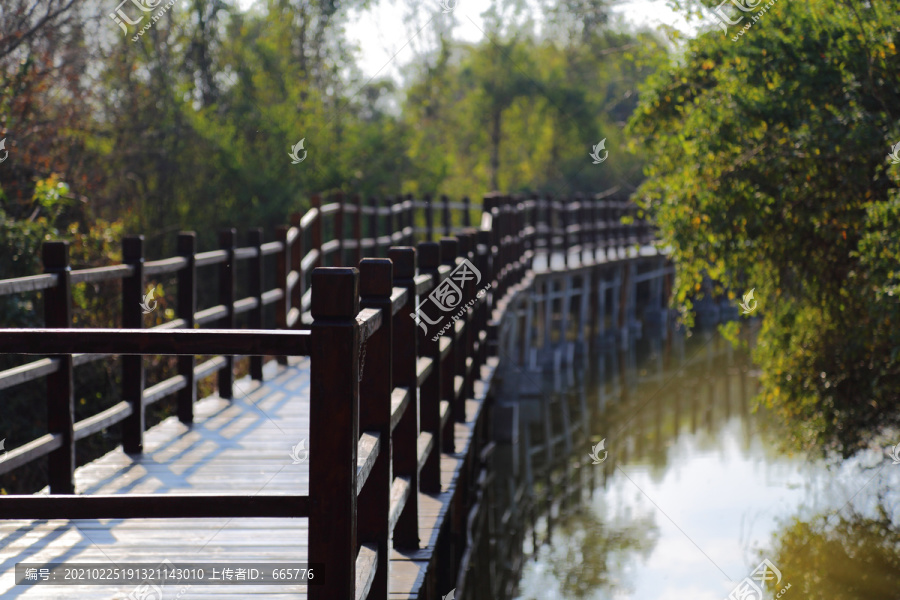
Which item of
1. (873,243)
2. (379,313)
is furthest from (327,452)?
(873,243)

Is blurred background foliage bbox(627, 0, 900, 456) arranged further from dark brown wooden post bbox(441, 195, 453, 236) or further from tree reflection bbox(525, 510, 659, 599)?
dark brown wooden post bbox(441, 195, 453, 236)

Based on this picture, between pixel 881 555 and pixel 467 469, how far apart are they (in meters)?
3.01

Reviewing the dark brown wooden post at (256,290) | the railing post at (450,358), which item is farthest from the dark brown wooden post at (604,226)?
the railing post at (450,358)

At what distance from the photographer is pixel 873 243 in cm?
614

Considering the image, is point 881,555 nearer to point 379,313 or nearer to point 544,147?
point 379,313

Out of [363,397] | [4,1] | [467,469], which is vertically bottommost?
[467,469]

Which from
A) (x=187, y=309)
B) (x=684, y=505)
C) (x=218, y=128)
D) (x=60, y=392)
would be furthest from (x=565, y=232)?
(x=60, y=392)

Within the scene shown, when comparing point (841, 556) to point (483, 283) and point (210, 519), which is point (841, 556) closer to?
point (483, 283)

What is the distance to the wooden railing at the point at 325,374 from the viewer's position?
81.8 inches

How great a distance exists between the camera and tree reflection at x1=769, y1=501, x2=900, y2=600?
23.0ft

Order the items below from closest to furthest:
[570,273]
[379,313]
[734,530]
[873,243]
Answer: [379,313], [873,243], [734,530], [570,273]

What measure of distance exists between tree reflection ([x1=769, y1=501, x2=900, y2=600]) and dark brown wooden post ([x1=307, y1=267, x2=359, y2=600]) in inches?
218

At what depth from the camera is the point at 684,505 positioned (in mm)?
9477

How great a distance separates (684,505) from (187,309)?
17.7 feet
